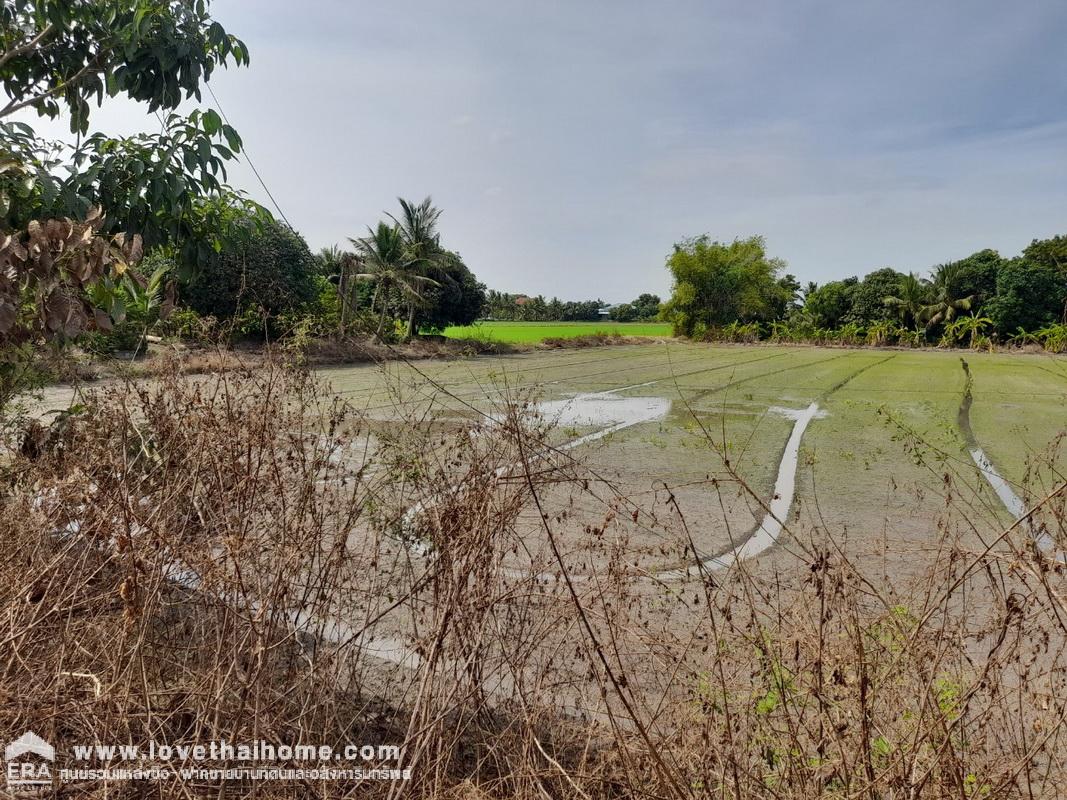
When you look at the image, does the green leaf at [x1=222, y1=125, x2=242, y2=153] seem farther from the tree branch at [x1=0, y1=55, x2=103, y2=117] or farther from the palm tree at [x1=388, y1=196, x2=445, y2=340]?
the palm tree at [x1=388, y1=196, x2=445, y2=340]

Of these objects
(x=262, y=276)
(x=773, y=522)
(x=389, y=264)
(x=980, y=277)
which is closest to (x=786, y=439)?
(x=773, y=522)

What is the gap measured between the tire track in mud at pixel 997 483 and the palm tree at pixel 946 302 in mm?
37105

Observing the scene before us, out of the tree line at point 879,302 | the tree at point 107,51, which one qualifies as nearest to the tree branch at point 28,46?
the tree at point 107,51

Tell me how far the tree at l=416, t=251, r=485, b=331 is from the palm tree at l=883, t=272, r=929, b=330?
32958 millimetres

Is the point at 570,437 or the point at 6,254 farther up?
the point at 6,254

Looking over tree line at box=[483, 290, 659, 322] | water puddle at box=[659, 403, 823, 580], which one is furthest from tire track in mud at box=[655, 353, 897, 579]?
tree line at box=[483, 290, 659, 322]

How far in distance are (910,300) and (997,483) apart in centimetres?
4902

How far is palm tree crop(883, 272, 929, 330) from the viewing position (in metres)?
49.9

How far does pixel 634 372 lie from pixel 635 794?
21.4 meters

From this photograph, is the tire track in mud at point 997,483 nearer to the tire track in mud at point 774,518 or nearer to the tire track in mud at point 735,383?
the tire track in mud at point 774,518

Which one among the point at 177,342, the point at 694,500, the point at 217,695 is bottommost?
the point at 694,500

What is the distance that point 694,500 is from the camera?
6.64 metres

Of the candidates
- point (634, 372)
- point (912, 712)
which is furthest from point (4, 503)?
point (634, 372)

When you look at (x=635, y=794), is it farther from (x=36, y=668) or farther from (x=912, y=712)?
(x=36, y=668)
